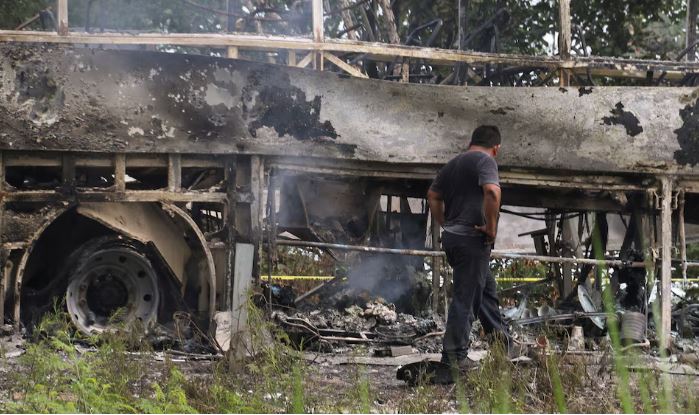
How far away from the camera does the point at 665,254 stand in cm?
1057

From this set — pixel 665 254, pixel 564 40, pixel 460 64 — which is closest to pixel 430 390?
pixel 665 254

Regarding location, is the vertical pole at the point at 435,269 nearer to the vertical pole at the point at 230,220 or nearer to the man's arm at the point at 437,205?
the vertical pole at the point at 230,220

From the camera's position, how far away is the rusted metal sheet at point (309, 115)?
9289mm

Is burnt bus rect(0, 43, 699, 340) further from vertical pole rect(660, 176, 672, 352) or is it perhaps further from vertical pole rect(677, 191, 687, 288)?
vertical pole rect(677, 191, 687, 288)

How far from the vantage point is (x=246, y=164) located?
9820 millimetres

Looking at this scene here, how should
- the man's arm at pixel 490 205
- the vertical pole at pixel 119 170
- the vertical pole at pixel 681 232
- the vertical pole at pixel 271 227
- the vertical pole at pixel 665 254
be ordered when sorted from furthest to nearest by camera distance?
the vertical pole at pixel 681 232 < the vertical pole at pixel 665 254 < the vertical pole at pixel 271 227 < the vertical pole at pixel 119 170 < the man's arm at pixel 490 205

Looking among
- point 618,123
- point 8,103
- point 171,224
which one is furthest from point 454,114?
point 8,103

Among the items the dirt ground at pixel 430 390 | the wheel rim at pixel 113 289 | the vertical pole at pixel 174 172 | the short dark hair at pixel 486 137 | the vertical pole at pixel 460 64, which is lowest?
the dirt ground at pixel 430 390

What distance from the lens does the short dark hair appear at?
313 inches

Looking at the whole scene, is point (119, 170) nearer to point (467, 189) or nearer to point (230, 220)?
point (230, 220)

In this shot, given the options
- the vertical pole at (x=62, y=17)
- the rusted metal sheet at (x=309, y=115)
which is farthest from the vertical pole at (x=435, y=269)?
the vertical pole at (x=62, y=17)

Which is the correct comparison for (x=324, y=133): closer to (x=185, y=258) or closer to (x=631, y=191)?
(x=185, y=258)

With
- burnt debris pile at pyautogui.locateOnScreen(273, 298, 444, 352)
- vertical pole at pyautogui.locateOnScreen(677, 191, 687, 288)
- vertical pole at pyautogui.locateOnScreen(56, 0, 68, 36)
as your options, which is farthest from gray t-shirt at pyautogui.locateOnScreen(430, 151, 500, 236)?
vertical pole at pyautogui.locateOnScreen(56, 0, 68, 36)

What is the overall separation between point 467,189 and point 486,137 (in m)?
0.41
